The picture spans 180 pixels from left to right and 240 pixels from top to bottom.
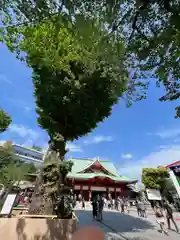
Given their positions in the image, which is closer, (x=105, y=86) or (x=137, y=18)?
(x=137, y=18)

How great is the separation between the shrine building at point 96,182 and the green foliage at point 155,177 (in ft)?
54.9

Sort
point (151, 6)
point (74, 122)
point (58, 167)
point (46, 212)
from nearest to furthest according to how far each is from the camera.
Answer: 1. point (151, 6)
2. point (46, 212)
3. point (58, 167)
4. point (74, 122)

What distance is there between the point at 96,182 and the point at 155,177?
19.4 metres

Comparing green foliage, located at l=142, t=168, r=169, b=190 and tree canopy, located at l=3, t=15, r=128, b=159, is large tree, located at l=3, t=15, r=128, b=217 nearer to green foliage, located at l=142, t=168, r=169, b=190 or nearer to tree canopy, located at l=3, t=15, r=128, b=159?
tree canopy, located at l=3, t=15, r=128, b=159

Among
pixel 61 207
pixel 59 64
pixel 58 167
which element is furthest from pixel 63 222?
pixel 59 64

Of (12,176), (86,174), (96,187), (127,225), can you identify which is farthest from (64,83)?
(96,187)

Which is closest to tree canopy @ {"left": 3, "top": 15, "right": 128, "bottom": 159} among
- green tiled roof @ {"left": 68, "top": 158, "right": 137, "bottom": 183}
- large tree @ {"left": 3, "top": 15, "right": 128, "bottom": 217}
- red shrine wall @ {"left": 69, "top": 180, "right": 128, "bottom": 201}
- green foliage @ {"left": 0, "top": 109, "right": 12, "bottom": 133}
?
large tree @ {"left": 3, "top": 15, "right": 128, "bottom": 217}

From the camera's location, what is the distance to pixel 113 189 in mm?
32125

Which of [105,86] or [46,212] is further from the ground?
[105,86]

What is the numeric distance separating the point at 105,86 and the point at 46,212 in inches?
211

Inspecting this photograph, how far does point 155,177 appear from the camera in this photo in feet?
42.5

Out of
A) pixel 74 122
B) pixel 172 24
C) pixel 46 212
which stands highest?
pixel 74 122

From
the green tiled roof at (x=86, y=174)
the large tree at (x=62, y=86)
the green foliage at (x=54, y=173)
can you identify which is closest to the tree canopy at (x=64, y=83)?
the large tree at (x=62, y=86)

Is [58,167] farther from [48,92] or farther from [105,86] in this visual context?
[105,86]
